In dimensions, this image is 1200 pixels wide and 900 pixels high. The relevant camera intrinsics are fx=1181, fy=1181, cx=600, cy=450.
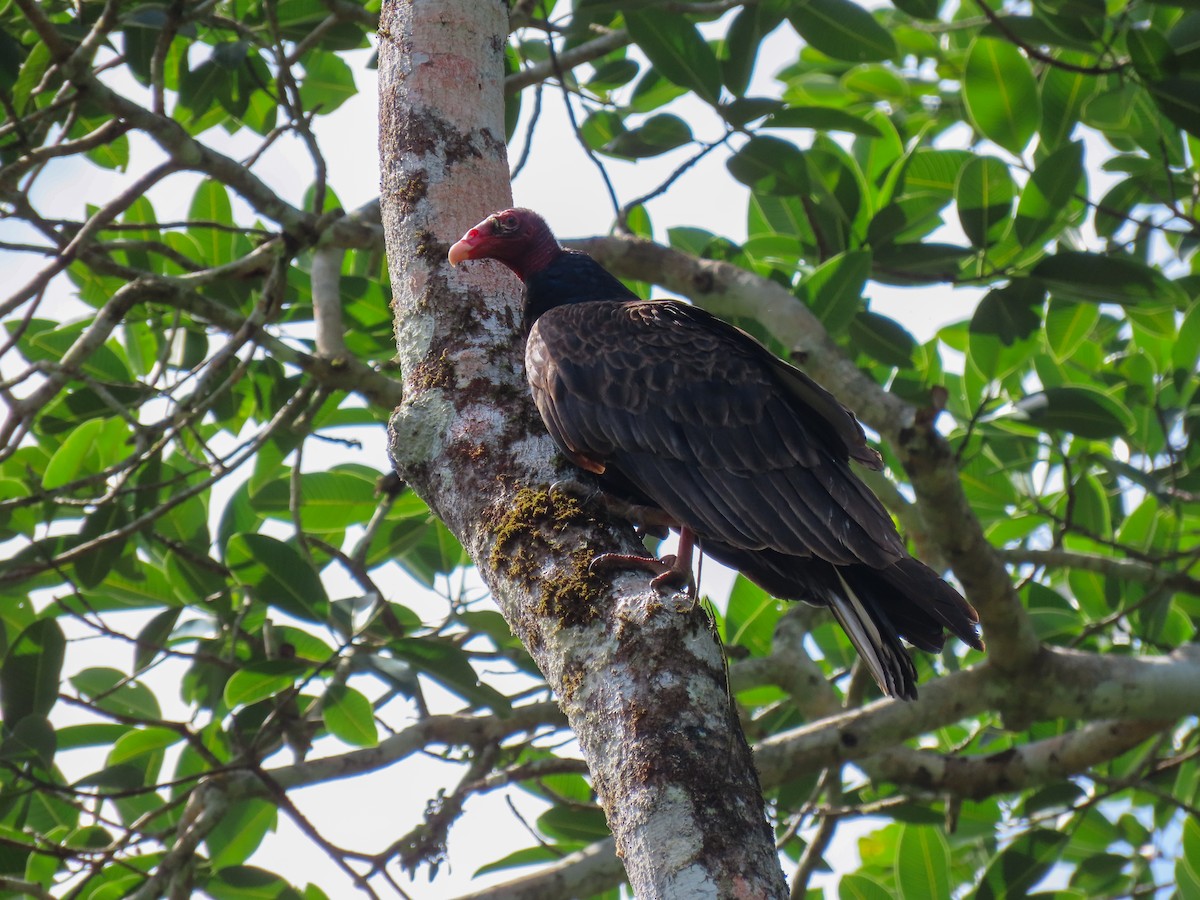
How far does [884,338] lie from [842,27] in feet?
3.89

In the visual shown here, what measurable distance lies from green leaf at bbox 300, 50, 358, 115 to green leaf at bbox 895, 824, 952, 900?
12.6 ft

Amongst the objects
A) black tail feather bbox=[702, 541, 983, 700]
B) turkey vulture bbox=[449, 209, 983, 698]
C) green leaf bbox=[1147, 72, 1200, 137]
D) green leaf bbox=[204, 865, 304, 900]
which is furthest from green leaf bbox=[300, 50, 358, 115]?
green leaf bbox=[1147, 72, 1200, 137]

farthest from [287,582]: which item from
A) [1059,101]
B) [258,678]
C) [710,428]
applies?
[1059,101]

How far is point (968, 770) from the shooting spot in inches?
176

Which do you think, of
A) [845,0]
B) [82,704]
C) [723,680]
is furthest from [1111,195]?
[82,704]

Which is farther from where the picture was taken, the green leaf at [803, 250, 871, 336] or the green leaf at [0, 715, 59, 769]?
the green leaf at [803, 250, 871, 336]

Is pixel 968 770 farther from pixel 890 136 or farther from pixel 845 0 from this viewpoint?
pixel 845 0

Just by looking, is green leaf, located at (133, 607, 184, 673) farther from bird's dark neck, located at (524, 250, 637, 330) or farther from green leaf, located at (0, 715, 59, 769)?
bird's dark neck, located at (524, 250, 637, 330)

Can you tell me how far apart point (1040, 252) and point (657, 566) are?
9.21ft

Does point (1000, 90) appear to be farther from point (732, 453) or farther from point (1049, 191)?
point (732, 453)

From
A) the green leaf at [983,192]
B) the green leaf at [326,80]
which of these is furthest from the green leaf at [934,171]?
the green leaf at [326,80]

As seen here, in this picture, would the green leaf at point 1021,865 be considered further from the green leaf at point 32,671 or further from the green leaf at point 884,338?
the green leaf at point 32,671

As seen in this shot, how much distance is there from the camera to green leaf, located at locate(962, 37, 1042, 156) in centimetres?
436

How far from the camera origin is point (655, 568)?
2.52 metres
